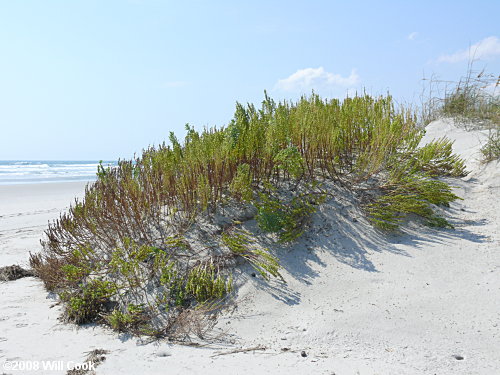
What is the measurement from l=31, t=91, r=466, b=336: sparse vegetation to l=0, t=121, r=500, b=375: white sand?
0.23 m

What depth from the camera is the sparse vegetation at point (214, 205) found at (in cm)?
414

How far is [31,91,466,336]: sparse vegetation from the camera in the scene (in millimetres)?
4141

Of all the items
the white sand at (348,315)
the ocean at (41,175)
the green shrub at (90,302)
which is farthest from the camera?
the ocean at (41,175)

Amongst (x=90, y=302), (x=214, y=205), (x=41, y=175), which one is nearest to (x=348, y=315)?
(x=214, y=205)

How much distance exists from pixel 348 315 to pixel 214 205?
2.00 m

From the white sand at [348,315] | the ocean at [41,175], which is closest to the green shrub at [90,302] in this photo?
the white sand at [348,315]

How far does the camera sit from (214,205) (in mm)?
4770

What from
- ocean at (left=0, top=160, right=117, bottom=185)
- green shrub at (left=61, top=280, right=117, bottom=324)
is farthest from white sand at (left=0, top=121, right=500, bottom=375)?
ocean at (left=0, top=160, right=117, bottom=185)

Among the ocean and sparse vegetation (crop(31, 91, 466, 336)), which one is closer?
sparse vegetation (crop(31, 91, 466, 336))

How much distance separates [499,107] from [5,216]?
11.9 m

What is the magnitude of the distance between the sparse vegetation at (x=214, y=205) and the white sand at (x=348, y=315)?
23 cm

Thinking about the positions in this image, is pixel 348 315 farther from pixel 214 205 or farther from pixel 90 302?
pixel 90 302

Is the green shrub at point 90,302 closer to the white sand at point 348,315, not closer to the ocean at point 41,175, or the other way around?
the white sand at point 348,315

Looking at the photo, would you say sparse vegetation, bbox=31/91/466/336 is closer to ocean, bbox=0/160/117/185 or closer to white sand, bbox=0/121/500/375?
white sand, bbox=0/121/500/375
